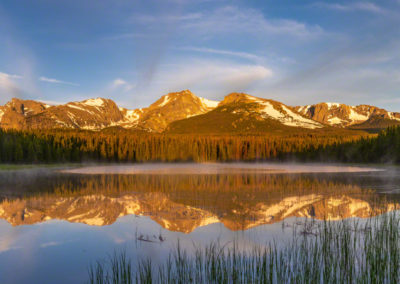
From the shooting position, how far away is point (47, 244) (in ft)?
53.5

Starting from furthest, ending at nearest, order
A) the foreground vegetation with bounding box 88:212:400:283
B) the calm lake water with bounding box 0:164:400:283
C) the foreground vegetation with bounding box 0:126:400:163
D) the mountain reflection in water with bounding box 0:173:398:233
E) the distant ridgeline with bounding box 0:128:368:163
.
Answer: the distant ridgeline with bounding box 0:128:368:163, the foreground vegetation with bounding box 0:126:400:163, the mountain reflection in water with bounding box 0:173:398:233, the calm lake water with bounding box 0:164:400:283, the foreground vegetation with bounding box 88:212:400:283

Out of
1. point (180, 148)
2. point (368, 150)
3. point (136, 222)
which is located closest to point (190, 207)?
point (136, 222)

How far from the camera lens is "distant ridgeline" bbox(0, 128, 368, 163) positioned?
380 ft

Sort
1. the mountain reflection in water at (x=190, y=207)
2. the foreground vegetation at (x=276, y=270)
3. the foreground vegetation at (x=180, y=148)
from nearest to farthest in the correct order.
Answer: the foreground vegetation at (x=276, y=270) → the mountain reflection in water at (x=190, y=207) → the foreground vegetation at (x=180, y=148)

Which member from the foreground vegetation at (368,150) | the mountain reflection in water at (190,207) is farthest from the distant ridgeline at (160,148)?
the mountain reflection in water at (190,207)

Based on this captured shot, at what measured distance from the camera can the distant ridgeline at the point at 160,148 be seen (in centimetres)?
11581

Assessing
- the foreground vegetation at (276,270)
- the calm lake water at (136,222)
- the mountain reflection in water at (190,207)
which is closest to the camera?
the foreground vegetation at (276,270)

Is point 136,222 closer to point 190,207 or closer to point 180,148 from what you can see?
point 190,207

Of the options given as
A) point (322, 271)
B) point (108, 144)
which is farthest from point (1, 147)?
point (322, 271)

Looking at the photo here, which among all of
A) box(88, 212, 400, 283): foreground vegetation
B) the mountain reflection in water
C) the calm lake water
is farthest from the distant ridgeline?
box(88, 212, 400, 283): foreground vegetation

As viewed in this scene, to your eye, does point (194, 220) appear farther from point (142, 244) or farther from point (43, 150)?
point (43, 150)

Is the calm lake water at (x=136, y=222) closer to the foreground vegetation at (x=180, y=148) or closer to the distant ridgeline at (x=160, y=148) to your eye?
the foreground vegetation at (x=180, y=148)

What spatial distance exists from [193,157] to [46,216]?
153711mm

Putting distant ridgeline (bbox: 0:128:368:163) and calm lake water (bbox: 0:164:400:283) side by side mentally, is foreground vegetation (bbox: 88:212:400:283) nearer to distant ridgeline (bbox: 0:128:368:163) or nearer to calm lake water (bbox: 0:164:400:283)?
calm lake water (bbox: 0:164:400:283)
